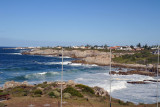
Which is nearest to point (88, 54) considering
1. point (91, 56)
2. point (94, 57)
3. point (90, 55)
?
point (90, 55)

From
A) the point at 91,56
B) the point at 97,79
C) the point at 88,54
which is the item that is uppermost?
the point at 88,54

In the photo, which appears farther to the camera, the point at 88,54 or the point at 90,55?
the point at 88,54

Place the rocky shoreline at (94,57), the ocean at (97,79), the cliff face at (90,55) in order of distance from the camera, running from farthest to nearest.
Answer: the cliff face at (90,55) < the rocky shoreline at (94,57) < the ocean at (97,79)

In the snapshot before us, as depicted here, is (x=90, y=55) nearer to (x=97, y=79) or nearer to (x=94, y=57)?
(x=94, y=57)

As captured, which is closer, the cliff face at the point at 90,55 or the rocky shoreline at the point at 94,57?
the rocky shoreline at the point at 94,57

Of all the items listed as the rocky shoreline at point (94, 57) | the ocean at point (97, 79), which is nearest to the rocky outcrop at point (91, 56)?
the rocky shoreline at point (94, 57)

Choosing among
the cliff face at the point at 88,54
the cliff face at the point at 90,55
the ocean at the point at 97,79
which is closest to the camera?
the ocean at the point at 97,79

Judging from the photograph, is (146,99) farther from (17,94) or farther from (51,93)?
(17,94)

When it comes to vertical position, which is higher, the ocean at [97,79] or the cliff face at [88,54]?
the cliff face at [88,54]

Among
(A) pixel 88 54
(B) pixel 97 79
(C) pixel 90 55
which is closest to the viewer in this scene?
(B) pixel 97 79

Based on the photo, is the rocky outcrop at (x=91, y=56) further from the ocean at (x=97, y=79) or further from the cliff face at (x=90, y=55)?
the ocean at (x=97, y=79)

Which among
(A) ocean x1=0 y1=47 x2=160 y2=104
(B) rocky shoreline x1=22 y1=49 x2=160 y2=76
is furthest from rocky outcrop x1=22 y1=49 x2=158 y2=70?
(A) ocean x1=0 y1=47 x2=160 y2=104

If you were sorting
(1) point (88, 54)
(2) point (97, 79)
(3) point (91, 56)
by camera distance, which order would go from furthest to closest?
1. (1) point (88, 54)
2. (3) point (91, 56)
3. (2) point (97, 79)

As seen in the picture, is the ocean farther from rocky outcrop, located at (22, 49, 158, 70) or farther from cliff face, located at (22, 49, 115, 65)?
cliff face, located at (22, 49, 115, 65)
